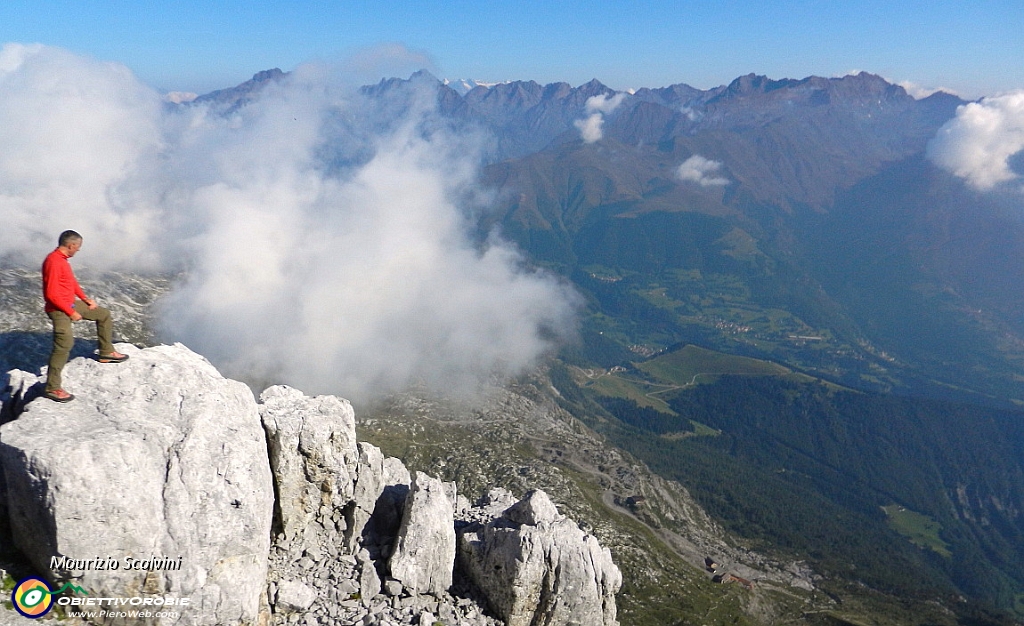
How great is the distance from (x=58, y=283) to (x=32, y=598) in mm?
13866

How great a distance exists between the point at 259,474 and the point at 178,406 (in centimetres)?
557

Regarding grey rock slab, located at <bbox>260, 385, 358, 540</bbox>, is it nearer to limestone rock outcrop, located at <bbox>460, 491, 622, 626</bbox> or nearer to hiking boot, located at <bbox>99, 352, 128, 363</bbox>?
hiking boot, located at <bbox>99, 352, 128, 363</bbox>

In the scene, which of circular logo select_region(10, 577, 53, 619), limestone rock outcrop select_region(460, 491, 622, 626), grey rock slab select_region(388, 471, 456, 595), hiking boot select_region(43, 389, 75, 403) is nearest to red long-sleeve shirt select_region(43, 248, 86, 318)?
hiking boot select_region(43, 389, 75, 403)

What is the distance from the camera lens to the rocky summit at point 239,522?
968 inches

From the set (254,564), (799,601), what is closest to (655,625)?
(799,601)

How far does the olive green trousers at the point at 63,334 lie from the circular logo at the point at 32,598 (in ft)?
28.7

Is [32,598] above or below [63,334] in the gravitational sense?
below

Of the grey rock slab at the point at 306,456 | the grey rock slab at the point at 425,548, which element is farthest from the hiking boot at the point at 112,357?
the grey rock slab at the point at 425,548

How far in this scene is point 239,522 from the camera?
28438mm

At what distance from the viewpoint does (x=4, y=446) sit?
24734 millimetres

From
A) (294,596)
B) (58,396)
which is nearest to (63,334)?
(58,396)

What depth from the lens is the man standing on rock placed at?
25656 mm

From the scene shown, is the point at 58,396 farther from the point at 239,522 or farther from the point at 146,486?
the point at 239,522

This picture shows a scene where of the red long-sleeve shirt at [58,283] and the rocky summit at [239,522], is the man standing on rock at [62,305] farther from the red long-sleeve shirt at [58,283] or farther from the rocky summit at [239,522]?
the rocky summit at [239,522]
